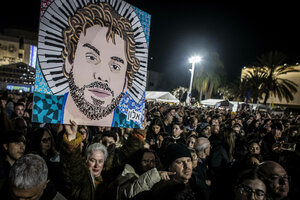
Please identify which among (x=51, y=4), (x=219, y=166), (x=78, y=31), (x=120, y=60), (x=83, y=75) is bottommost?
(x=219, y=166)

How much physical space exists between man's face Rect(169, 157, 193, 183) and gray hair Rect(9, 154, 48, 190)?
144 cm

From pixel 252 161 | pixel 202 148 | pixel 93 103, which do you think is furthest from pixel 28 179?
pixel 252 161

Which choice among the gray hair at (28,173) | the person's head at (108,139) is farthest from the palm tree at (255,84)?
the gray hair at (28,173)

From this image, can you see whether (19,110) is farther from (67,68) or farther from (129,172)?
(129,172)

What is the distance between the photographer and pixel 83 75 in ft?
9.32

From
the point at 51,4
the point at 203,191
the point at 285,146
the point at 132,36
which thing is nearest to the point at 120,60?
the point at 132,36

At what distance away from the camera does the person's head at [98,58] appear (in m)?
2.76

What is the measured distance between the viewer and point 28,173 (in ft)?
5.97

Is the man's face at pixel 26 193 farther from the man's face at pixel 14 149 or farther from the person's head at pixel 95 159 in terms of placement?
the man's face at pixel 14 149

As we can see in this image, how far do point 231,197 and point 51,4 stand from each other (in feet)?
10.3

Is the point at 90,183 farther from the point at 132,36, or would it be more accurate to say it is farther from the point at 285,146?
the point at 285,146

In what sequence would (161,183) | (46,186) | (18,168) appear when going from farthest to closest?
(161,183) → (46,186) → (18,168)

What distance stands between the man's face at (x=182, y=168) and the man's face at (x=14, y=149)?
2245mm

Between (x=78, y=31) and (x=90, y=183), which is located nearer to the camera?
(x=90, y=183)
